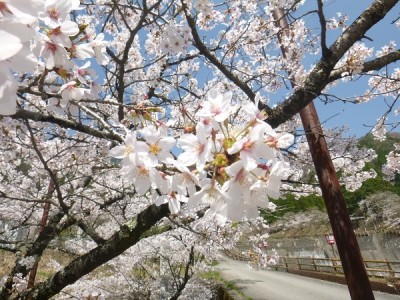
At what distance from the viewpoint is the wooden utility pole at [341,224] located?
3531 millimetres

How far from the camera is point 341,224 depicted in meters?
3.77

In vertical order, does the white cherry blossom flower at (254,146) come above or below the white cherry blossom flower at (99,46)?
below

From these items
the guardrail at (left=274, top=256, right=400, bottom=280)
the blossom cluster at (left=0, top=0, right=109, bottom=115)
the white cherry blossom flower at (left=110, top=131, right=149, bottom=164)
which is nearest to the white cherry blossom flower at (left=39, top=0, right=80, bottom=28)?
the blossom cluster at (left=0, top=0, right=109, bottom=115)

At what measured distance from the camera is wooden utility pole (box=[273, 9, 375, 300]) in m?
3.53

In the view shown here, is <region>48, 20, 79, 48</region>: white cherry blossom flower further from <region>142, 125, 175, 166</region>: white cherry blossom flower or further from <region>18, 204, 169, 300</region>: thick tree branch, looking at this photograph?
<region>18, 204, 169, 300</region>: thick tree branch

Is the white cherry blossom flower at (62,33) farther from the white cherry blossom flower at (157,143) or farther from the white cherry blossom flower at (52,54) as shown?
the white cherry blossom flower at (157,143)

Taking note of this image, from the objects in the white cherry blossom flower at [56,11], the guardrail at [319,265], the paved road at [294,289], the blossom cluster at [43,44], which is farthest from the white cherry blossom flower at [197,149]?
the guardrail at [319,265]

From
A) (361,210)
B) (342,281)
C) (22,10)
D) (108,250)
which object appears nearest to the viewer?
(22,10)

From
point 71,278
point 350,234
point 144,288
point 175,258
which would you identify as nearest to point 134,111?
point 71,278

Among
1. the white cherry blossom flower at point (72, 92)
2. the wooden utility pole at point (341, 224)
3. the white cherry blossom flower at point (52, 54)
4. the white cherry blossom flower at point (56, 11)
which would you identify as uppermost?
the white cherry blossom flower at point (72, 92)

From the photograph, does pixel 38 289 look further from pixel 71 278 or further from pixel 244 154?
pixel 244 154

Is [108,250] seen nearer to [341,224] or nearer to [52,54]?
[52,54]

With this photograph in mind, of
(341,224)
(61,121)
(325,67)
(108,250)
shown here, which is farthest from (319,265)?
(61,121)

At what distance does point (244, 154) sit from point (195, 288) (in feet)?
39.1
